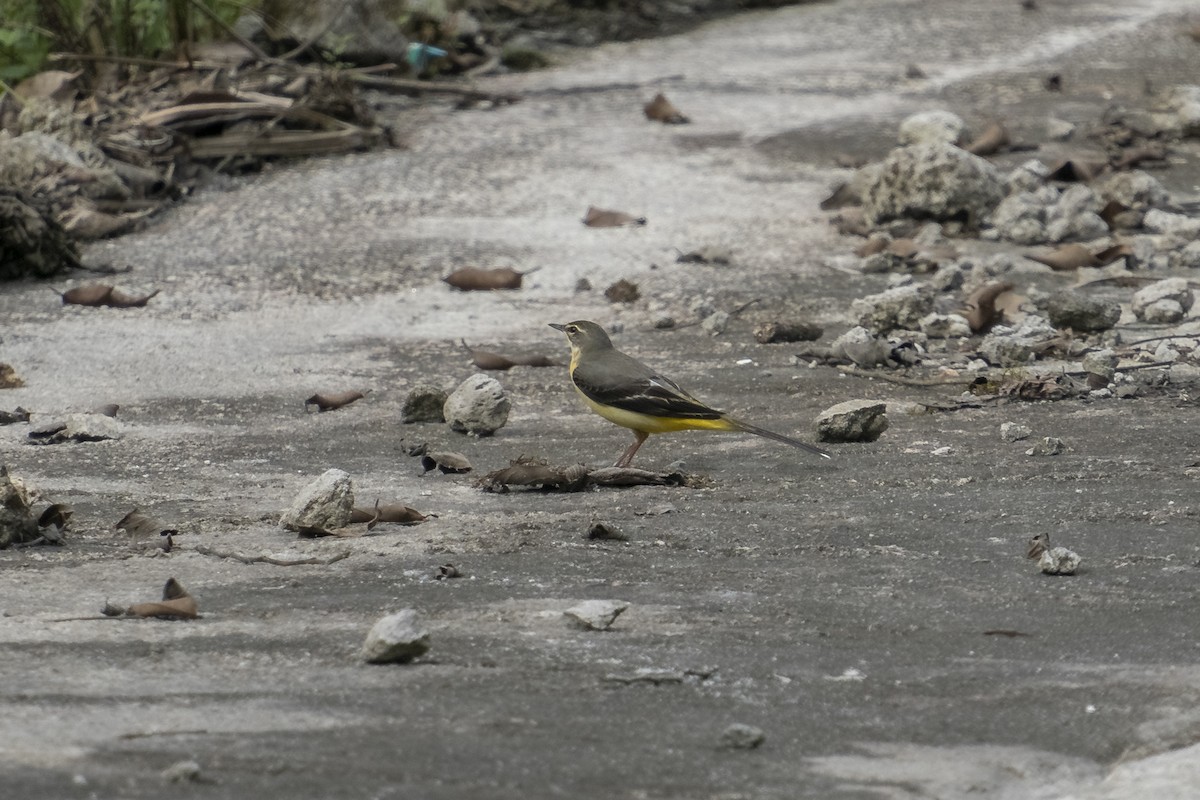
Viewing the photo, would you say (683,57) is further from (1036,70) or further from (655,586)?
(655,586)

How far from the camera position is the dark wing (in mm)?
5512

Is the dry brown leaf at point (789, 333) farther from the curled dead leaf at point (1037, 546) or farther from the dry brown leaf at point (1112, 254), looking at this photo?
the curled dead leaf at point (1037, 546)

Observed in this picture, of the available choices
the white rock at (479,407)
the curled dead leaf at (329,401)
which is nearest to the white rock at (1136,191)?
the white rock at (479,407)

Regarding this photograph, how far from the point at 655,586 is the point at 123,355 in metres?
3.75

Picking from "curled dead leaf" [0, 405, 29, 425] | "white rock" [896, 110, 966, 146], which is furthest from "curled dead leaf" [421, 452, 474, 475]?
"white rock" [896, 110, 966, 146]

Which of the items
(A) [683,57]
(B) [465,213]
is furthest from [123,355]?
(A) [683,57]

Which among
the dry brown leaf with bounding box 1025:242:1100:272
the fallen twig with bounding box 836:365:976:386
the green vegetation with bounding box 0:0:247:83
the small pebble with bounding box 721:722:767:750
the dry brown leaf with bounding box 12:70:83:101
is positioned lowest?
the dry brown leaf with bounding box 1025:242:1100:272

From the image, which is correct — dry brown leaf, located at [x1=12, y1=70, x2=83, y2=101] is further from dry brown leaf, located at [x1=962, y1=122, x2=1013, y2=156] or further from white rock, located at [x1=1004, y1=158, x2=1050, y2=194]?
white rock, located at [x1=1004, y1=158, x2=1050, y2=194]

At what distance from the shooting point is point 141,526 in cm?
475

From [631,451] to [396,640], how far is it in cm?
223

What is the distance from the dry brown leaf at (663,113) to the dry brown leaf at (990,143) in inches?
73.2

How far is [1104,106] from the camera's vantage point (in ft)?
37.4

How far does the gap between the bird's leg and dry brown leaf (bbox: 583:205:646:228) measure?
130 inches

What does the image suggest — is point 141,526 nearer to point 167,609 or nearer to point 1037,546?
point 167,609
